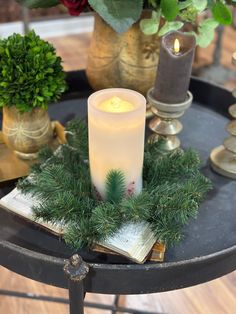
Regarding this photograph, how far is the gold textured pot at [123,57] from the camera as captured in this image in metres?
0.81

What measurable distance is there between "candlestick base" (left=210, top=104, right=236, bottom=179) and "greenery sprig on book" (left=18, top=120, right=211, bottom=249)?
10 cm

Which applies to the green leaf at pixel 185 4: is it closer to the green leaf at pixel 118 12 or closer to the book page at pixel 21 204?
the green leaf at pixel 118 12

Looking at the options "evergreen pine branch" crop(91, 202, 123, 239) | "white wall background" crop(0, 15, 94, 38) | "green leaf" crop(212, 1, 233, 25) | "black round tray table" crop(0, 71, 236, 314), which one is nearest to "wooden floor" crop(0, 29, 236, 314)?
"black round tray table" crop(0, 71, 236, 314)

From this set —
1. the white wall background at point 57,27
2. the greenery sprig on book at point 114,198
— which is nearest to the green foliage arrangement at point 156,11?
the greenery sprig on book at point 114,198

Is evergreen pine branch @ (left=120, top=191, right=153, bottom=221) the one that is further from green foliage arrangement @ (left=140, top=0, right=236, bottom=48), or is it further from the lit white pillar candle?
green foliage arrangement @ (left=140, top=0, right=236, bottom=48)

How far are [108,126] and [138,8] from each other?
23cm

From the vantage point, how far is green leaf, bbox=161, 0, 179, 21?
68 cm

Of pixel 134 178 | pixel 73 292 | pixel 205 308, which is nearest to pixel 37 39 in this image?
pixel 134 178

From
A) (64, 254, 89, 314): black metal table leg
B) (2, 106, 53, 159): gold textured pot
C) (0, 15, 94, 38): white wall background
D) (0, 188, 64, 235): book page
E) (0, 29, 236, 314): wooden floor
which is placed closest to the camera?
(64, 254, 89, 314): black metal table leg

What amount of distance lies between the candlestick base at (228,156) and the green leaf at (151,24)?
7.3 inches

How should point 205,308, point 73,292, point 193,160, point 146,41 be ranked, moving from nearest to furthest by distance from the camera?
point 73,292
point 193,160
point 146,41
point 205,308

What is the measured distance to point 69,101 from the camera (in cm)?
96

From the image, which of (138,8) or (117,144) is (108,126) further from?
(138,8)

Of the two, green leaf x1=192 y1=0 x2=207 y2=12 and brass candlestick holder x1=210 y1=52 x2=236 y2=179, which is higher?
green leaf x1=192 y1=0 x2=207 y2=12
